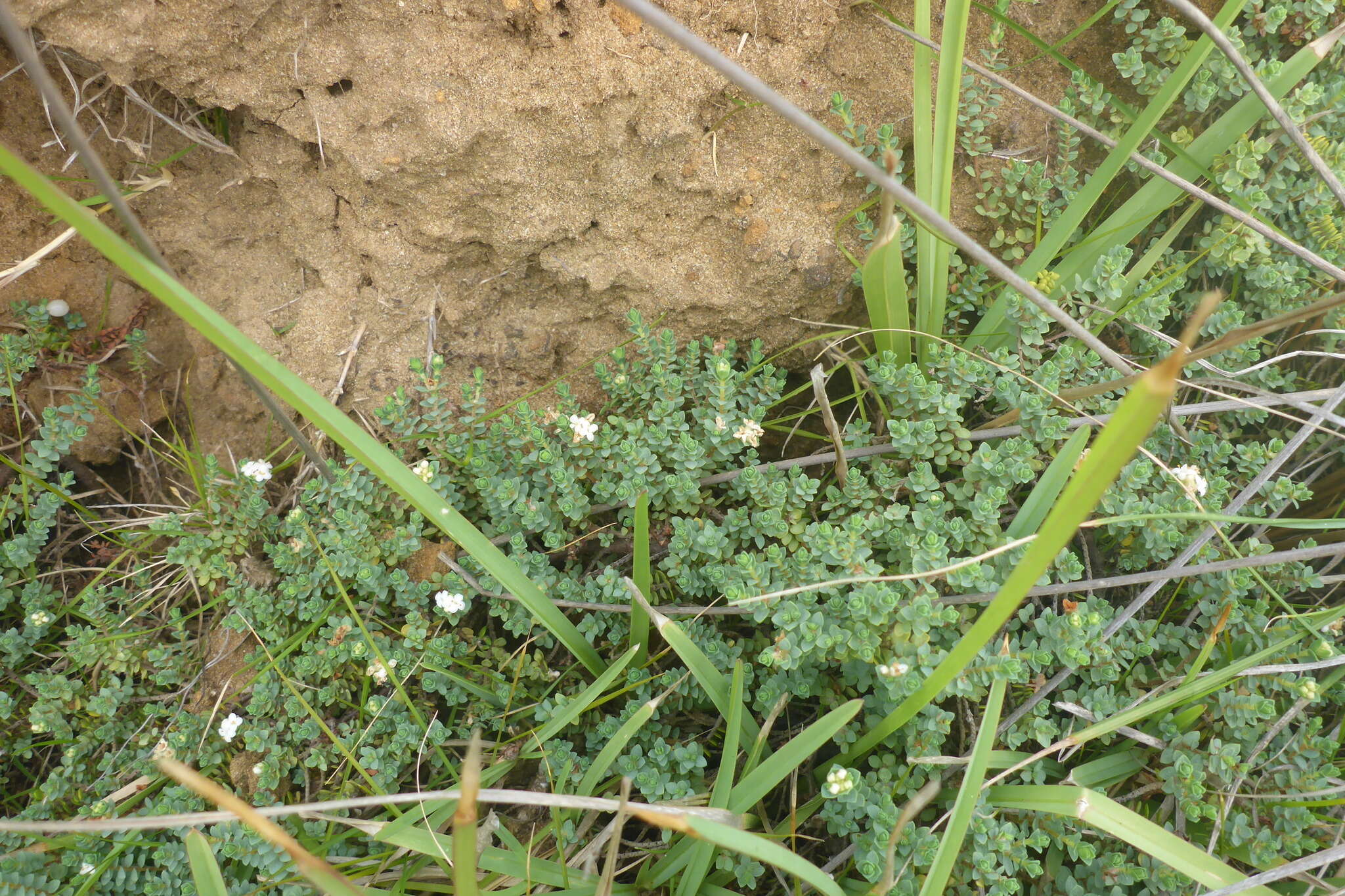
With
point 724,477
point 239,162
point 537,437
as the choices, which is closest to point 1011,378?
point 724,477

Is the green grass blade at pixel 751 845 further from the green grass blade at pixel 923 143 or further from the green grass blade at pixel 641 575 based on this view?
the green grass blade at pixel 923 143

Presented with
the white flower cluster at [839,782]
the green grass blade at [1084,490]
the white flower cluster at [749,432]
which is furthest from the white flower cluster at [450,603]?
the green grass blade at [1084,490]

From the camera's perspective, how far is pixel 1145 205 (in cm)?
268

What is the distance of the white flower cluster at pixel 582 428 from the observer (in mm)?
2607

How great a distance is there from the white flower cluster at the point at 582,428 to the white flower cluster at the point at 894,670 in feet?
3.67

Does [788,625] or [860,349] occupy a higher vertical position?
[860,349]

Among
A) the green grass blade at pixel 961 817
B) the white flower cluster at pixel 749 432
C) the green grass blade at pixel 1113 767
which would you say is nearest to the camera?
the green grass blade at pixel 961 817

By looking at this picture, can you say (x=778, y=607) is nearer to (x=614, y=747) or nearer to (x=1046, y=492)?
(x=614, y=747)

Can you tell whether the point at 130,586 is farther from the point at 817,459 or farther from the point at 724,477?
the point at 817,459

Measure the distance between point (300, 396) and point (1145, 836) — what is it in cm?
218

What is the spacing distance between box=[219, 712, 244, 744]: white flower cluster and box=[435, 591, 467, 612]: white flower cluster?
0.72 metres

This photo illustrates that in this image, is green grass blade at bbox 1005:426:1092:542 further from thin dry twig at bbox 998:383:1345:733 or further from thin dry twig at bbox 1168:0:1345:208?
thin dry twig at bbox 1168:0:1345:208

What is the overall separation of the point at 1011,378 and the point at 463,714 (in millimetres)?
2005

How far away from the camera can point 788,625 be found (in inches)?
85.9
